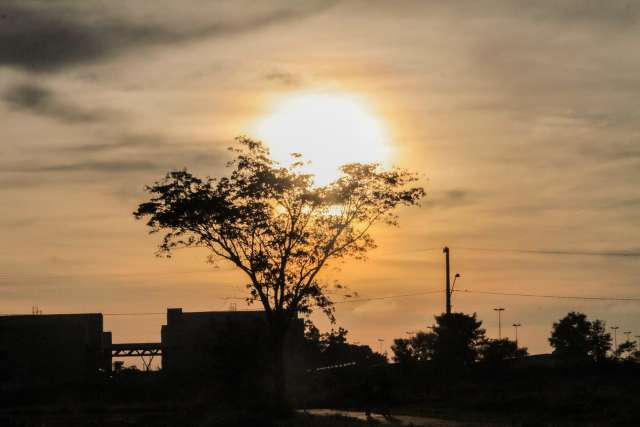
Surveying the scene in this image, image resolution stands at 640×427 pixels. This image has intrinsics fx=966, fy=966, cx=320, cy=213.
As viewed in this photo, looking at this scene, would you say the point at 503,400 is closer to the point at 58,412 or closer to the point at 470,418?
the point at 470,418

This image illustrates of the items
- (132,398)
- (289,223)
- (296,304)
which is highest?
(289,223)

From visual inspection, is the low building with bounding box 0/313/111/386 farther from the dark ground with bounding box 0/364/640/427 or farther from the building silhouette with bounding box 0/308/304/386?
the dark ground with bounding box 0/364/640/427

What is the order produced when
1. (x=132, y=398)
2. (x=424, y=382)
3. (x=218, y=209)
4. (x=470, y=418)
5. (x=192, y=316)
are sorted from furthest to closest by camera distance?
(x=192, y=316), (x=132, y=398), (x=424, y=382), (x=218, y=209), (x=470, y=418)

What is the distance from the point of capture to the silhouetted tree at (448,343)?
89875mm

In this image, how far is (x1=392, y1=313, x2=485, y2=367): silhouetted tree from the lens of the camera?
89875 millimetres

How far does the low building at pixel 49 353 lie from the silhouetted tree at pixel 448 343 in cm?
3871

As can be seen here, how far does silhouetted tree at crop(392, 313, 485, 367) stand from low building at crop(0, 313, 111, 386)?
1524 inches

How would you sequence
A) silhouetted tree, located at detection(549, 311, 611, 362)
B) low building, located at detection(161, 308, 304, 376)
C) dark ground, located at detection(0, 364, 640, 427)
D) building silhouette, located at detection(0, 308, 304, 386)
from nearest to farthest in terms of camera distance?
dark ground, located at detection(0, 364, 640, 427)
low building, located at detection(161, 308, 304, 376)
building silhouette, located at detection(0, 308, 304, 386)
silhouetted tree, located at detection(549, 311, 611, 362)

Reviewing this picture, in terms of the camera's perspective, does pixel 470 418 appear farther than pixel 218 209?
No

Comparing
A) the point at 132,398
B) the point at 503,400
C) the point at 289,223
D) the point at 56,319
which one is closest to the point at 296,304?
the point at 289,223

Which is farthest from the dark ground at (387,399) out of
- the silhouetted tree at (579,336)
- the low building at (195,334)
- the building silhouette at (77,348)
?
the silhouetted tree at (579,336)

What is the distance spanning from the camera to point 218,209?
60.2m

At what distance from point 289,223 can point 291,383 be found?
2702 cm

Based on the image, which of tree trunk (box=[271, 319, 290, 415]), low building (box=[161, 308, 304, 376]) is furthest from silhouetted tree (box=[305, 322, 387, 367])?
tree trunk (box=[271, 319, 290, 415])
